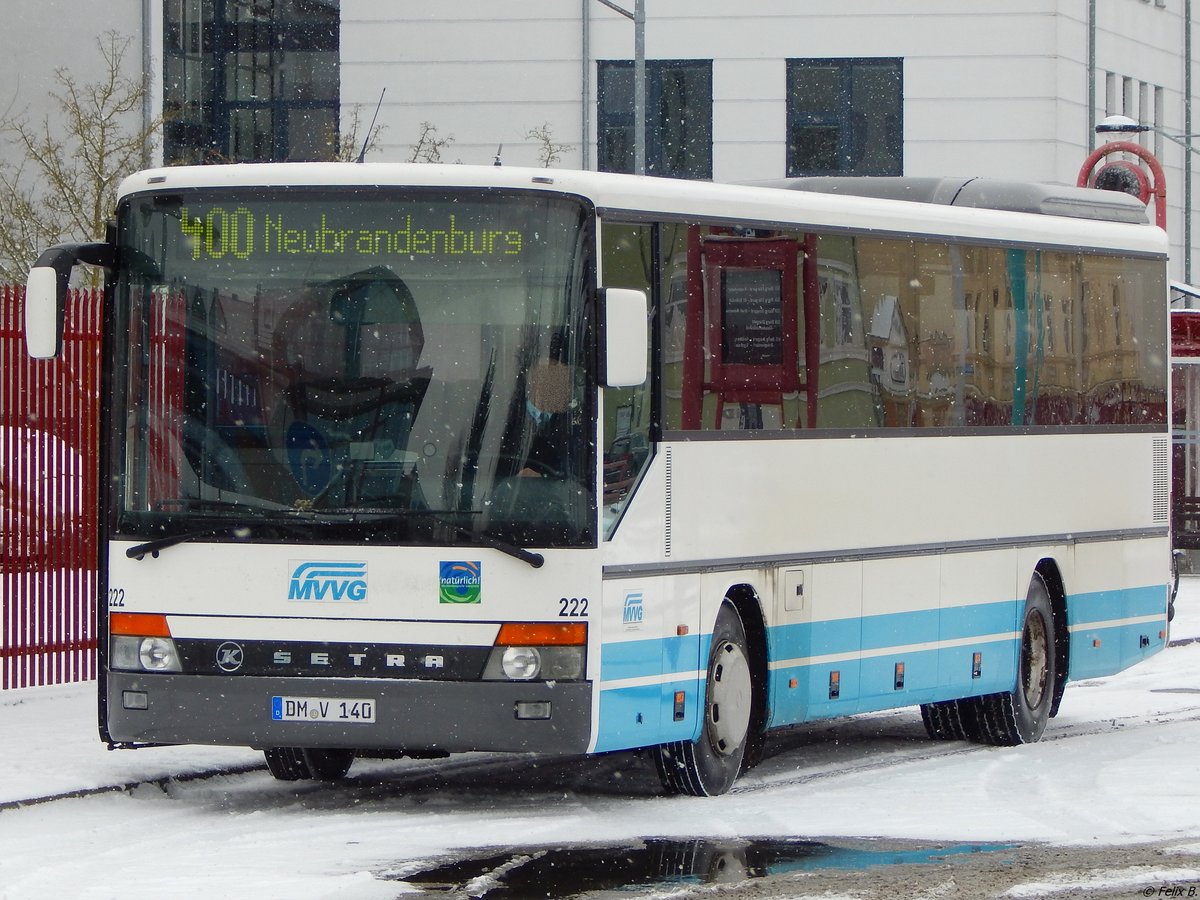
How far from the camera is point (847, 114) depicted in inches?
2082

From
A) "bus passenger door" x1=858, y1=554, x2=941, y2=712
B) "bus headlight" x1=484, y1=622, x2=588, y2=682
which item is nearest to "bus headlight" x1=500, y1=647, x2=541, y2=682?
"bus headlight" x1=484, y1=622, x2=588, y2=682

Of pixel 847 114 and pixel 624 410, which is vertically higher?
pixel 847 114

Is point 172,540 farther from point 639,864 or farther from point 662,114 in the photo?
point 662,114

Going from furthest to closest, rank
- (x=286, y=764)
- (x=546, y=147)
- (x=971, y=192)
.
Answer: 1. (x=546, y=147)
2. (x=971, y=192)
3. (x=286, y=764)

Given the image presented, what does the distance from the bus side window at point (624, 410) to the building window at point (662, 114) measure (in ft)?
132

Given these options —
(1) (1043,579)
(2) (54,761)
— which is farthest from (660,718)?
(1) (1043,579)

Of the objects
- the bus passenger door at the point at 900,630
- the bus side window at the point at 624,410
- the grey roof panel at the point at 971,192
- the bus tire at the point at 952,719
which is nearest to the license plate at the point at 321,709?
the bus side window at the point at 624,410

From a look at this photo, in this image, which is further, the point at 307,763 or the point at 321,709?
the point at 307,763

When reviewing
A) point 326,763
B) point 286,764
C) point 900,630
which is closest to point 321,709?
point 286,764

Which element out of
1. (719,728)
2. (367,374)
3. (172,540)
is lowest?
(719,728)

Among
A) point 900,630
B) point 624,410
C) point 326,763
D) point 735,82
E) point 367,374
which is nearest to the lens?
point 367,374

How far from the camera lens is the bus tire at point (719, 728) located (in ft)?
40.9

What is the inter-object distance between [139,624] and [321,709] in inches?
37.4

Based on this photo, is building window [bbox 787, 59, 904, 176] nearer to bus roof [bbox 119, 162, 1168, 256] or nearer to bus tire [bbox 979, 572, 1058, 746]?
bus roof [bbox 119, 162, 1168, 256]
